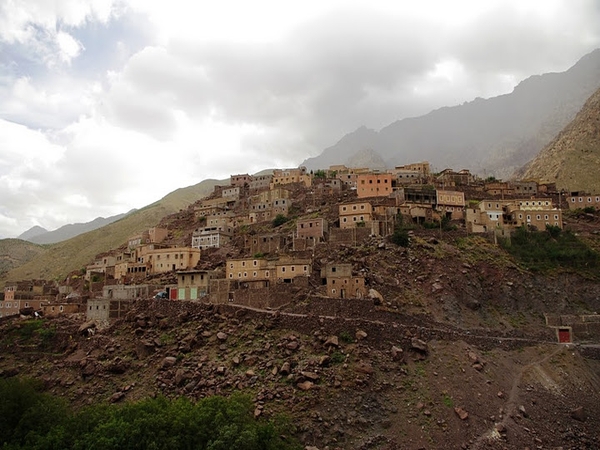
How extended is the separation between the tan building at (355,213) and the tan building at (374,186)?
7.91m

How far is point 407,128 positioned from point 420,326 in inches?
5670

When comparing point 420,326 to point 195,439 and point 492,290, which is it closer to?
point 492,290

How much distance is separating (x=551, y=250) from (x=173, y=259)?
128 feet

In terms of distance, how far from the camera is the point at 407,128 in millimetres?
177875

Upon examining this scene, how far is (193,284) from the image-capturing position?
2012 inches

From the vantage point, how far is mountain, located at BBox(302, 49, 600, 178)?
149 meters

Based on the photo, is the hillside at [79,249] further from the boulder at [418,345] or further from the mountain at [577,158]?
the mountain at [577,158]

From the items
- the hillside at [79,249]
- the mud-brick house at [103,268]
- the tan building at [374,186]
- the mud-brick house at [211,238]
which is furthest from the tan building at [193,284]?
the hillside at [79,249]

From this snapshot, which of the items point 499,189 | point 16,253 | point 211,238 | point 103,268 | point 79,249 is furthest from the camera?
point 16,253

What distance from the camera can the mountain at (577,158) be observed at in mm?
83125

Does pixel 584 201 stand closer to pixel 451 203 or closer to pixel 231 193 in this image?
pixel 451 203

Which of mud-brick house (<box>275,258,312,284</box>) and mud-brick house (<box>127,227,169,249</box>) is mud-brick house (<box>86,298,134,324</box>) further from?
mud-brick house (<box>127,227,169,249</box>)

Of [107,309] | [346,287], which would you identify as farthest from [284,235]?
[107,309]

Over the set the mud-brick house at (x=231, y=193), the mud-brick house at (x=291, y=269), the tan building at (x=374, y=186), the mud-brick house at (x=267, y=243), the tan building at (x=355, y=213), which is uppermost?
the mud-brick house at (x=231, y=193)
